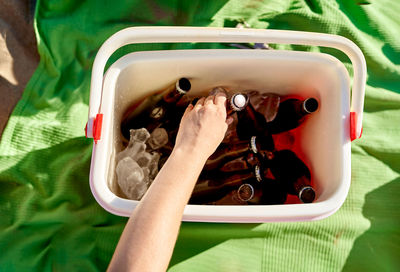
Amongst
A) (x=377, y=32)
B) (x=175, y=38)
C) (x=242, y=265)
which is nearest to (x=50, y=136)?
(x=175, y=38)

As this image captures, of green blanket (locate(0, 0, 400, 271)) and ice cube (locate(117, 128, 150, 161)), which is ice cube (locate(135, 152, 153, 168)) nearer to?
ice cube (locate(117, 128, 150, 161))

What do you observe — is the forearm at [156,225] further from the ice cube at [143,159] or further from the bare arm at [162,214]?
the ice cube at [143,159]

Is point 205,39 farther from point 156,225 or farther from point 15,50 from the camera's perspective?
point 15,50

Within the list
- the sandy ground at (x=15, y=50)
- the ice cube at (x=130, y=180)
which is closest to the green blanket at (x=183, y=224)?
the sandy ground at (x=15, y=50)

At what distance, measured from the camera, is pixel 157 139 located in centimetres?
71

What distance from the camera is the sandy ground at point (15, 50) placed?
93 cm

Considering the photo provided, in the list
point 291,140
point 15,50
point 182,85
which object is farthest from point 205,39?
point 15,50

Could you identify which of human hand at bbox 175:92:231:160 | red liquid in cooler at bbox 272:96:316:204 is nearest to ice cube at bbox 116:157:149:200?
human hand at bbox 175:92:231:160

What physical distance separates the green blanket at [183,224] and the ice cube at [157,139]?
0.21 metres

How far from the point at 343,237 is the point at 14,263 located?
2.58 feet

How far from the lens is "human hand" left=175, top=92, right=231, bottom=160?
53cm

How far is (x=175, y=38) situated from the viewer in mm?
575

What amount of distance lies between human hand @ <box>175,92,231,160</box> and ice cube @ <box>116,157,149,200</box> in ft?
0.47

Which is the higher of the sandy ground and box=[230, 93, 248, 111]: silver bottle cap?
box=[230, 93, 248, 111]: silver bottle cap
